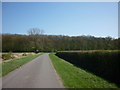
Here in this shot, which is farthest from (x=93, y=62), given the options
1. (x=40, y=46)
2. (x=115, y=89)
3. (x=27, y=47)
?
(x=40, y=46)

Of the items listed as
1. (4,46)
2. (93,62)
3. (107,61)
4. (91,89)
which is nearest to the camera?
(91,89)

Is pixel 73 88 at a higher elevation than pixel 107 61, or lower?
lower

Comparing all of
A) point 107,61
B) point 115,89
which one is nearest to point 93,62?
point 107,61

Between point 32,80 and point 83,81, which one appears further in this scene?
point 32,80

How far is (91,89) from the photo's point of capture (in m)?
7.90

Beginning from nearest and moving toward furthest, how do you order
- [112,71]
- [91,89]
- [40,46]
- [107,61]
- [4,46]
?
1. [91,89]
2. [112,71]
3. [107,61]
4. [4,46]
5. [40,46]

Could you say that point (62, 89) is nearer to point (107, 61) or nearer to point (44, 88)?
point (44, 88)

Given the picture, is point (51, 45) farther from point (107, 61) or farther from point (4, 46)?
point (107, 61)

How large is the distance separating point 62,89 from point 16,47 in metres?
110

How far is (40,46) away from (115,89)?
117351 millimetres

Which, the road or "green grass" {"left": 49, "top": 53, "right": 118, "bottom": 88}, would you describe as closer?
"green grass" {"left": 49, "top": 53, "right": 118, "bottom": 88}

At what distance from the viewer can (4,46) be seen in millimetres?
113000

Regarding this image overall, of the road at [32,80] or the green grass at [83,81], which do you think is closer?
the green grass at [83,81]

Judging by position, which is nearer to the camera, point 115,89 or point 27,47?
point 115,89
